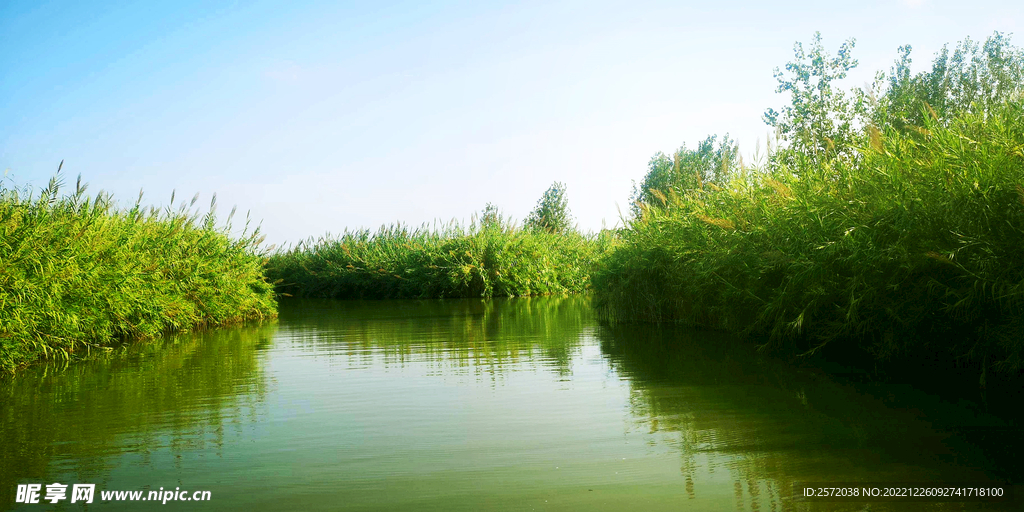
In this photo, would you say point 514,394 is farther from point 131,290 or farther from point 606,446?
point 131,290

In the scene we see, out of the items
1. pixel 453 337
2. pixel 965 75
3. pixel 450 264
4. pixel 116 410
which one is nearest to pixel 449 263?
pixel 450 264

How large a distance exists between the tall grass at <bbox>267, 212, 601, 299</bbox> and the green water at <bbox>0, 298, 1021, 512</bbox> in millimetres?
14466

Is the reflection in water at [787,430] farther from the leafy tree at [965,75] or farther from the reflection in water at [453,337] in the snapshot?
the leafy tree at [965,75]

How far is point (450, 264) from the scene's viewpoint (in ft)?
71.6

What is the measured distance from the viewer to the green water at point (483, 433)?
9.95ft

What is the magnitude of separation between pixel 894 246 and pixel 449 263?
17.5 m

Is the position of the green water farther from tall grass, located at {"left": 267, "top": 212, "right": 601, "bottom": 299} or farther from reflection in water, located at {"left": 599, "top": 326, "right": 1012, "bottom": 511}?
tall grass, located at {"left": 267, "top": 212, "right": 601, "bottom": 299}

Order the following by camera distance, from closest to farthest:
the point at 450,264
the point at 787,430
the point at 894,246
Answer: the point at 787,430, the point at 894,246, the point at 450,264

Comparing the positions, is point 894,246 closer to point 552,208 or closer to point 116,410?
point 116,410

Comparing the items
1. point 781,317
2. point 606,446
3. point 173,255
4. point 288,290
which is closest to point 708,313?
point 781,317

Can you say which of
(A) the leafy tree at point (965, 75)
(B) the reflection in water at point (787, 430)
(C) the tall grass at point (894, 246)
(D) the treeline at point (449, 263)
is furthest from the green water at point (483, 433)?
(A) the leafy tree at point (965, 75)

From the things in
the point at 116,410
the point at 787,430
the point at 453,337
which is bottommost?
the point at 787,430

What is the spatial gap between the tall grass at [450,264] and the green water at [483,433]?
1447 cm

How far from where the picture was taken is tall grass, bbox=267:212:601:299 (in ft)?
71.3
